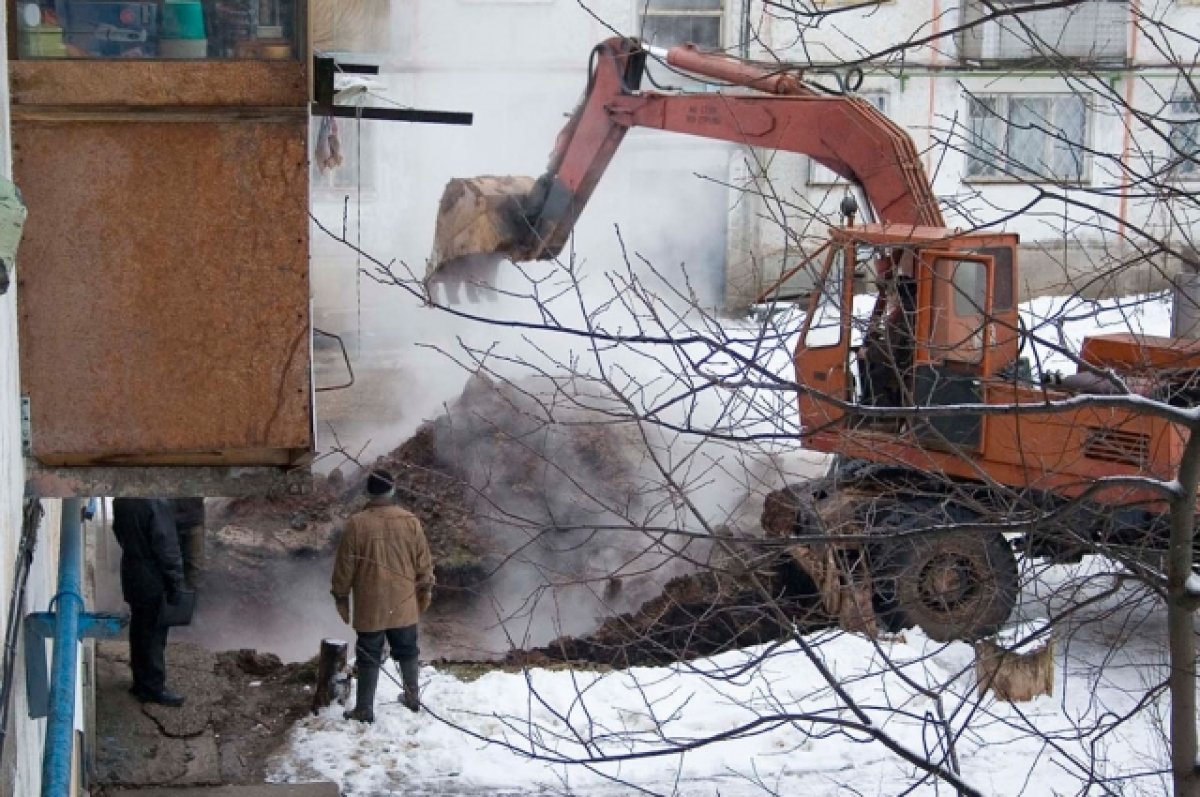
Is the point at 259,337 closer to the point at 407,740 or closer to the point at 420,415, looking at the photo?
the point at 407,740

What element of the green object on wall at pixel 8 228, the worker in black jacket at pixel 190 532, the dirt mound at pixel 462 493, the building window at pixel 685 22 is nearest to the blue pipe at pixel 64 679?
the green object on wall at pixel 8 228

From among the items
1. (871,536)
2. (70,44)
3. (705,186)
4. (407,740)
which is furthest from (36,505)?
(705,186)

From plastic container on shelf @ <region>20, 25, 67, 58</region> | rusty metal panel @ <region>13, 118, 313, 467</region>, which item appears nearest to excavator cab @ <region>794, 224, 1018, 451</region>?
rusty metal panel @ <region>13, 118, 313, 467</region>

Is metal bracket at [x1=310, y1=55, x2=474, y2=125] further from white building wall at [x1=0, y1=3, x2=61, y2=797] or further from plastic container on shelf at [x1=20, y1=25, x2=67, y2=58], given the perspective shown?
white building wall at [x1=0, y1=3, x2=61, y2=797]

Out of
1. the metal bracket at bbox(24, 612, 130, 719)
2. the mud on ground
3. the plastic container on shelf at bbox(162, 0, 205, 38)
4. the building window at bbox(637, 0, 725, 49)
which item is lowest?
the mud on ground

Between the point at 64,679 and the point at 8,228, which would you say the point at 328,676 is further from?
the point at 8,228

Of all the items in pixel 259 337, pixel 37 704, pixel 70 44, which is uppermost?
pixel 70 44

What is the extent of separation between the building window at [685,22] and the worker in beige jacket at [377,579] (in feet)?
52.9

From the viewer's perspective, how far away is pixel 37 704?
540 cm

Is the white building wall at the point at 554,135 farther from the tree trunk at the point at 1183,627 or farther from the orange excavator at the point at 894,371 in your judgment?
the tree trunk at the point at 1183,627

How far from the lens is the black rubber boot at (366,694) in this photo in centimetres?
942

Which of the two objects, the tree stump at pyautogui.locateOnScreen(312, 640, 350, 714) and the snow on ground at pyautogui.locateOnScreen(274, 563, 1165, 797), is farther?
the tree stump at pyautogui.locateOnScreen(312, 640, 350, 714)

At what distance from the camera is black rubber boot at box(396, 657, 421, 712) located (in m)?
9.55

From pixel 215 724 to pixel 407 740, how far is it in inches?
48.2
